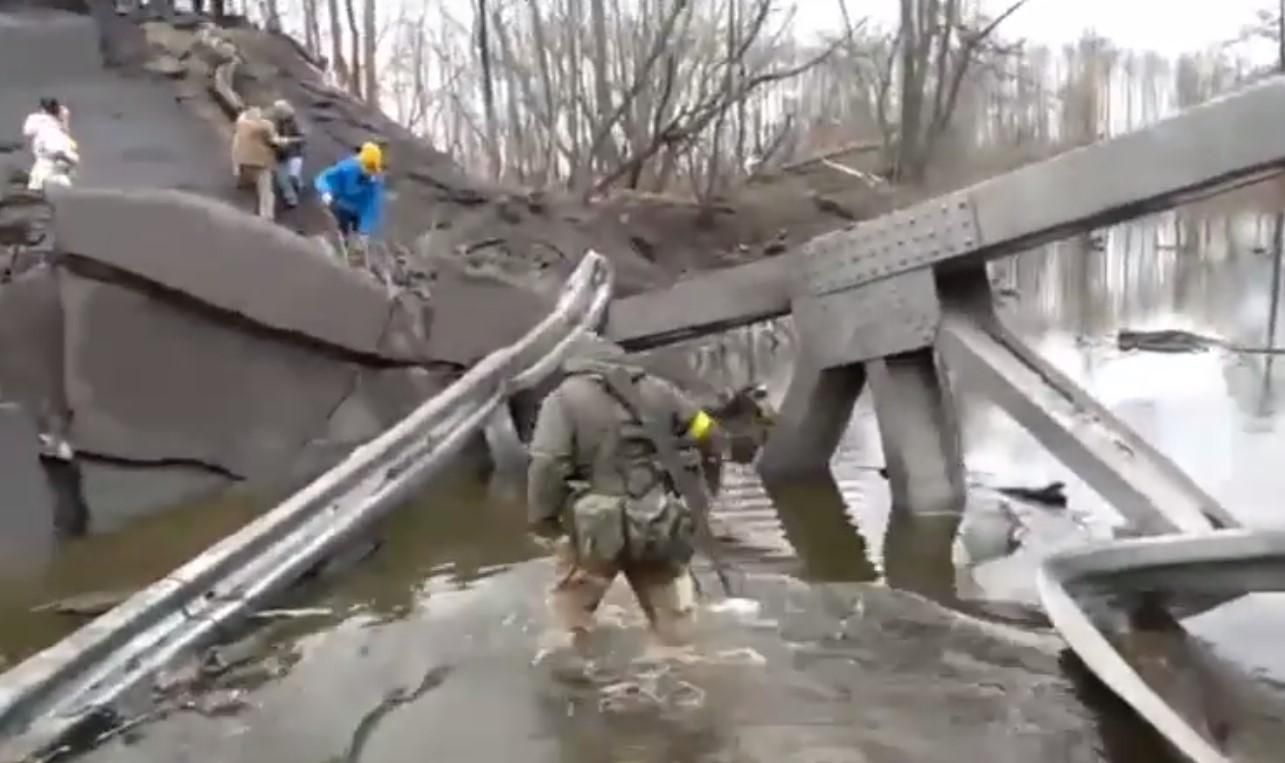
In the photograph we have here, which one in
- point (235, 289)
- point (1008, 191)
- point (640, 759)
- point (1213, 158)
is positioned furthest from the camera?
point (235, 289)

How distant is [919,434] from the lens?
10.7 m

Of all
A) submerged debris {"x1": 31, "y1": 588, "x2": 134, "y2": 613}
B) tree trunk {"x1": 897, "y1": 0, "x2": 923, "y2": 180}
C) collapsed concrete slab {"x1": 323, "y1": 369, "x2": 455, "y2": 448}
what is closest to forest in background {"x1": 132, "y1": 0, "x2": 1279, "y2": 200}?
tree trunk {"x1": 897, "y1": 0, "x2": 923, "y2": 180}

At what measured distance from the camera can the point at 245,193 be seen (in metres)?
18.8

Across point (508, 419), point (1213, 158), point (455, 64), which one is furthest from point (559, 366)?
point (455, 64)

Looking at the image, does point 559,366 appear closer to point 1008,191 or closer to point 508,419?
point 508,419

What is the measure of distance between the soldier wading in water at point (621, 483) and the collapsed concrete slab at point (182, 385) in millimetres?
5546

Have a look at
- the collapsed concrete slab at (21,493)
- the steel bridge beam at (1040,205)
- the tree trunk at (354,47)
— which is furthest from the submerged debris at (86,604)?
the tree trunk at (354,47)

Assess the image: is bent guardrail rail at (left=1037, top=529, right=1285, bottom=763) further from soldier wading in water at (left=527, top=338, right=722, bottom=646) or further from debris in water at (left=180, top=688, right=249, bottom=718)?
debris in water at (left=180, top=688, right=249, bottom=718)

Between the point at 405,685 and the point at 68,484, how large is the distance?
5.53m

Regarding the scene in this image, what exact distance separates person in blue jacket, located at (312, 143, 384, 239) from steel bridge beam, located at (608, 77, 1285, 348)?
4.09m

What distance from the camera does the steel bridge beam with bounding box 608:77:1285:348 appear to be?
7820 mm

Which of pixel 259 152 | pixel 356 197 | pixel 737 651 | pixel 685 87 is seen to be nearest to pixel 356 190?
pixel 356 197

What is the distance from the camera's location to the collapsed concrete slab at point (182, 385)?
1164cm

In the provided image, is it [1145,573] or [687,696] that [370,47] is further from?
[1145,573]
